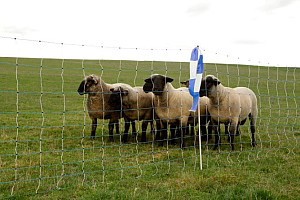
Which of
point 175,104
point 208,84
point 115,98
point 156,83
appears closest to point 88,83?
point 115,98

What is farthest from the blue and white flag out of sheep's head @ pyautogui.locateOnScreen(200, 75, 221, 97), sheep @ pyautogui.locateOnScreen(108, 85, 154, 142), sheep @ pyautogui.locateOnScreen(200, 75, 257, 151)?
sheep @ pyautogui.locateOnScreen(108, 85, 154, 142)

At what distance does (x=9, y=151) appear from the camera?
6.88 meters

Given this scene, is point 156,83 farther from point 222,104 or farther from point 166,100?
point 222,104

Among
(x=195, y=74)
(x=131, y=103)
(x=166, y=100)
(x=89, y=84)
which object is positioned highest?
(x=195, y=74)

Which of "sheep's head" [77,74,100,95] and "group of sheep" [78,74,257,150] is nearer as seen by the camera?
"group of sheep" [78,74,257,150]

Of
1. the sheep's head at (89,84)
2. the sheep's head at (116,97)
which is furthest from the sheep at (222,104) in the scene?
the sheep's head at (89,84)

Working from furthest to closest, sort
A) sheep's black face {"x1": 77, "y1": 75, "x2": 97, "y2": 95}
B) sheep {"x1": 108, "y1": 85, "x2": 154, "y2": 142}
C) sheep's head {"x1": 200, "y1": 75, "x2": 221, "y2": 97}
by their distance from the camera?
sheep {"x1": 108, "y1": 85, "x2": 154, "y2": 142} → sheep's black face {"x1": 77, "y1": 75, "x2": 97, "y2": 95} → sheep's head {"x1": 200, "y1": 75, "x2": 221, "y2": 97}

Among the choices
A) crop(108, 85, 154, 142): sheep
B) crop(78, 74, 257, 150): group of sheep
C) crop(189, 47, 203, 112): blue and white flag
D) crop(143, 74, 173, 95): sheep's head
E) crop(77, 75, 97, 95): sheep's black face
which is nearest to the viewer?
crop(189, 47, 203, 112): blue and white flag

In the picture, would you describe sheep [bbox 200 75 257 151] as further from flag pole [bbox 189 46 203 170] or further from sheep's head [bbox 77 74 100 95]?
sheep's head [bbox 77 74 100 95]

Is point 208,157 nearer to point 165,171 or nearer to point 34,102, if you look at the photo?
point 165,171

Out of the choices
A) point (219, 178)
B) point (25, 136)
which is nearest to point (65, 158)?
point (25, 136)

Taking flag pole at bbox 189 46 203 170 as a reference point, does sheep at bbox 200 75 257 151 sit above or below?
below

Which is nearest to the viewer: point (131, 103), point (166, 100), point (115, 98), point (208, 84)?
point (208, 84)

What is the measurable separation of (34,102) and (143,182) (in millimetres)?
14024
